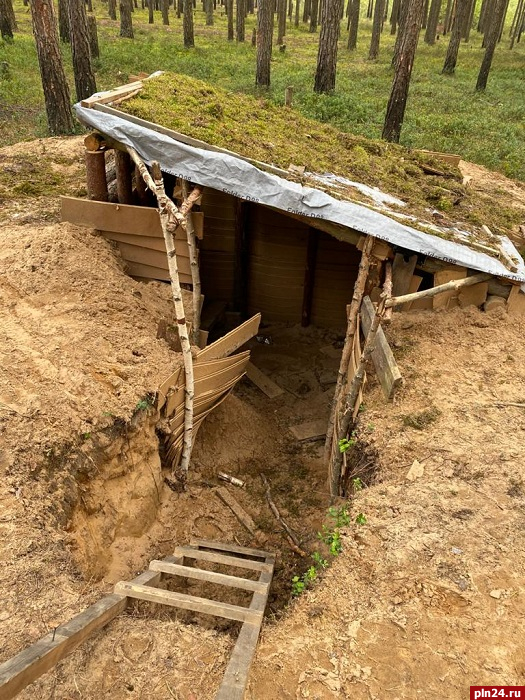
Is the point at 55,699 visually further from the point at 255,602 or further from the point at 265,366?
the point at 265,366

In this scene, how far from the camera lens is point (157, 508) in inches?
208

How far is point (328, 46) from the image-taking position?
48.3 feet

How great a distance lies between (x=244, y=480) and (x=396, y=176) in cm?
462

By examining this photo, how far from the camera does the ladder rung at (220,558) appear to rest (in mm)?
4392

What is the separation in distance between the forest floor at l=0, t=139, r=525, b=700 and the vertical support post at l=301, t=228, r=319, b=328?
324 centimetres

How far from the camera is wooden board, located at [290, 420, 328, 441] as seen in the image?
24.6 ft

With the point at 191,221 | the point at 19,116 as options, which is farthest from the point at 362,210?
the point at 19,116

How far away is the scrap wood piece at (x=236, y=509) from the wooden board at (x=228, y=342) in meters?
1.60

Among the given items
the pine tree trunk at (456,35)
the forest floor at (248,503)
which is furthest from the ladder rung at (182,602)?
the pine tree trunk at (456,35)

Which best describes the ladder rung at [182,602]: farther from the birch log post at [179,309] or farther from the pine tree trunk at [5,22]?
the pine tree trunk at [5,22]

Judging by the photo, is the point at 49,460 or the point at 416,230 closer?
the point at 49,460

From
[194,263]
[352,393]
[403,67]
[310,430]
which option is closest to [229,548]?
[352,393]

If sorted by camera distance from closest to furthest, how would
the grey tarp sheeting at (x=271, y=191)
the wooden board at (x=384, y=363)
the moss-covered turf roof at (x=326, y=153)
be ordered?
the wooden board at (x=384, y=363)
the grey tarp sheeting at (x=271, y=191)
the moss-covered turf roof at (x=326, y=153)

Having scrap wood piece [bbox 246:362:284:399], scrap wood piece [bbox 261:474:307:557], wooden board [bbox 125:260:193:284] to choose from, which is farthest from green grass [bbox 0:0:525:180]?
scrap wood piece [bbox 261:474:307:557]
